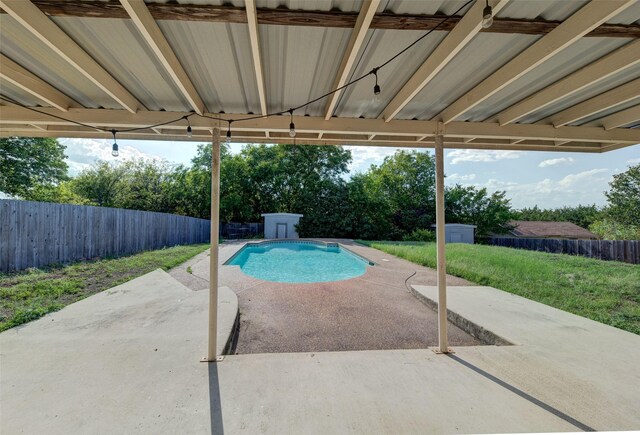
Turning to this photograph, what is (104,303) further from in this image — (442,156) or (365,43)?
(442,156)

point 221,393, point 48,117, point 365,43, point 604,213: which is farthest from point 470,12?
point 604,213

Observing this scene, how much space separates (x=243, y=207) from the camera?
59.0ft

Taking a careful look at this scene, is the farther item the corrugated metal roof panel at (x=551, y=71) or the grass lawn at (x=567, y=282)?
the grass lawn at (x=567, y=282)

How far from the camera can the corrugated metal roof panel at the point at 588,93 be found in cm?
198

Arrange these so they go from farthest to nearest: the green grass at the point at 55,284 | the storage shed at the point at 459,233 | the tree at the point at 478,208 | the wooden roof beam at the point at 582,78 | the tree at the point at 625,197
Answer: the tree at the point at 625,197, the tree at the point at 478,208, the storage shed at the point at 459,233, the green grass at the point at 55,284, the wooden roof beam at the point at 582,78

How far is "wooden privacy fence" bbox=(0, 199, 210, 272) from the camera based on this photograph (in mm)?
5121

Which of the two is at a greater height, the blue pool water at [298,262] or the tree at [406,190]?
the tree at [406,190]

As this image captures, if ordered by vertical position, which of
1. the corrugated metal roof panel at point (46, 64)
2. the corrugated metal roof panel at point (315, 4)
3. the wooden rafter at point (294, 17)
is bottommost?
the corrugated metal roof panel at point (46, 64)

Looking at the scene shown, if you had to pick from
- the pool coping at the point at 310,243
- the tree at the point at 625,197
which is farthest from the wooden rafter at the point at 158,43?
the tree at the point at 625,197

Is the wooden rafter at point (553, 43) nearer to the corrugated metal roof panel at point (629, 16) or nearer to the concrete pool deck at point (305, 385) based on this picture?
the corrugated metal roof panel at point (629, 16)

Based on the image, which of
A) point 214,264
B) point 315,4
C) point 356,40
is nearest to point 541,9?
point 356,40

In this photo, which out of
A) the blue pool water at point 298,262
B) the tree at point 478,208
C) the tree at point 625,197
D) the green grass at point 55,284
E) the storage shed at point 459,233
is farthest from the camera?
the tree at point 625,197

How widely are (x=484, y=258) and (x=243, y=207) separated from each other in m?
14.5

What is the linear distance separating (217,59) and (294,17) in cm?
68
